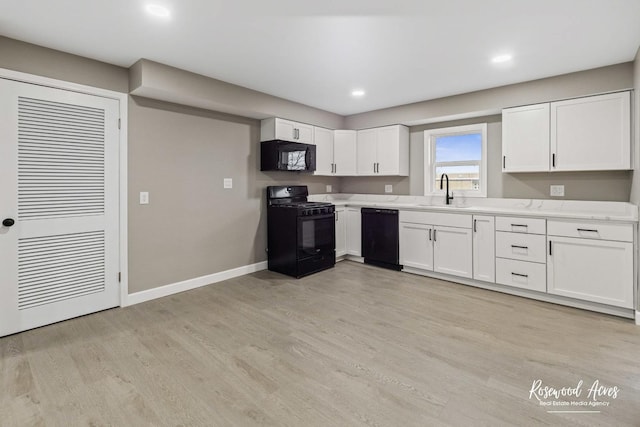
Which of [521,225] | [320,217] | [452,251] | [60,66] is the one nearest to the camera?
[60,66]

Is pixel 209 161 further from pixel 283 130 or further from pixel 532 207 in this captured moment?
pixel 532 207

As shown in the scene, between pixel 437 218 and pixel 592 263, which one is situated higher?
pixel 437 218

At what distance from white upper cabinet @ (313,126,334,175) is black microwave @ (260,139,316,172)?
31 centimetres

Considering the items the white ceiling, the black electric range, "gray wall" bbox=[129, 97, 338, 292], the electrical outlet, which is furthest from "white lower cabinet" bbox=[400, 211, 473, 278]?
"gray wall" bbox=[129, 97, 338, 292]

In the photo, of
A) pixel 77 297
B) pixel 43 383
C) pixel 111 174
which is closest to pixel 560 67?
pixel 111 174

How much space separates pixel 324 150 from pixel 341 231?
1.33 metres

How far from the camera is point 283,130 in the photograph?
4.44 metres

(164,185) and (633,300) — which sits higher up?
(164,185)

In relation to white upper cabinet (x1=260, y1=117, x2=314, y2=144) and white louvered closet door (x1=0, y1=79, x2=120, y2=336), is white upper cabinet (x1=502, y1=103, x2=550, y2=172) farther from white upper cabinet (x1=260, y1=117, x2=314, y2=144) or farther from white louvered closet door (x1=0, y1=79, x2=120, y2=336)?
white louvered closet door (x1=0, y1=79, x2=120, y2=336)

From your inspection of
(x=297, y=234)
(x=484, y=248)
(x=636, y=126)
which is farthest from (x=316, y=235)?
(x=636, y=126)

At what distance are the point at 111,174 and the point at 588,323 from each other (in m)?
4.67

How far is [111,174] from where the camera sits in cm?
320

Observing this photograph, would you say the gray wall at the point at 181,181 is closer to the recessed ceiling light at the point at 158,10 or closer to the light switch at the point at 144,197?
the light switch at the point at 144,197

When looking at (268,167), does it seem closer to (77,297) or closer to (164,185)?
(164,185)
